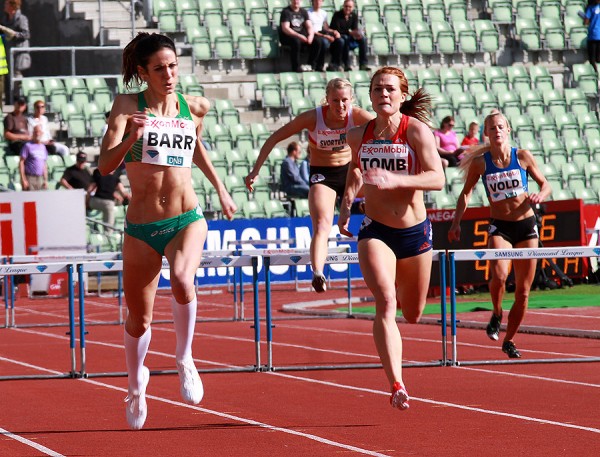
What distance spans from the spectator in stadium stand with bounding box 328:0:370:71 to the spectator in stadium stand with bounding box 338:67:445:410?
1767 cm

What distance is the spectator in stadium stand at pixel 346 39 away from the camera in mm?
25516

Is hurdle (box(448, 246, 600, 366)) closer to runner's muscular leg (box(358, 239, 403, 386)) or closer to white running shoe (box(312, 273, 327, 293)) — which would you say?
white running shoe (box(312, 273, 327, 293))

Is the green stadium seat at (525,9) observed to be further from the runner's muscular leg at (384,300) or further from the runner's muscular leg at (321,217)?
the runner's muscular leg at (384,300)

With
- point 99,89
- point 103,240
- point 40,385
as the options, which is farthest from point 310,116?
point 99,89

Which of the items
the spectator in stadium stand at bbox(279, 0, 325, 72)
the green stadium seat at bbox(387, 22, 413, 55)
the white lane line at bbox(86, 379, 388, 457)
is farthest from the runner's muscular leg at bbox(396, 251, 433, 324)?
the green stadium seat at bbox(387, 22, 413, 55)

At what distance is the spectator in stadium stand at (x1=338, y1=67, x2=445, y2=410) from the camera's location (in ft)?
24.9

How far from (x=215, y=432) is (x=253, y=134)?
17.3m

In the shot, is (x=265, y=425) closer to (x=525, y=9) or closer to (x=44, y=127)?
(x=44, y=127)

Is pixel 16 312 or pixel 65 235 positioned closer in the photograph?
pixel 16 312

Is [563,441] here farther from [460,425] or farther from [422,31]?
[422,31]

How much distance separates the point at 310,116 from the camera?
10188 millimetres

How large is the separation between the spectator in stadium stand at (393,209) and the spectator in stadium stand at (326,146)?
1.95 m

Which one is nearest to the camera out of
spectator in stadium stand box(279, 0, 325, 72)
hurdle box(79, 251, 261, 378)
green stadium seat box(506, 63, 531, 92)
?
hurdle box(79, 251, 261, 378)

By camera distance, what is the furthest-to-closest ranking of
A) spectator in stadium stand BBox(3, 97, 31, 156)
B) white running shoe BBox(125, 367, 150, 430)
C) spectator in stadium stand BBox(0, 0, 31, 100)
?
1. spectator in stadium stand BBox(0, 0, 31, 100)
2. spectator in stadium stand BBox(3, 97, 31, 156)
3. white running shoe BBox(125, 367, 150, 430)
